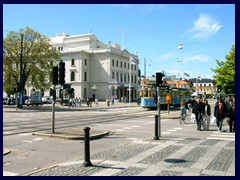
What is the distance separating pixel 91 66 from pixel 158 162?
8146 cm

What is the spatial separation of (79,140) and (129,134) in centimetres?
301

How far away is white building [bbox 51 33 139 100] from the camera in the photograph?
278 feet

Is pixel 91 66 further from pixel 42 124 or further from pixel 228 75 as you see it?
pixel 42 124

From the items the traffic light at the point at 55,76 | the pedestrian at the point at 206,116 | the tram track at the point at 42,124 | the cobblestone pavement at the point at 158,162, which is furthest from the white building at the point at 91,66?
the cobblestone pavement at the point at 158,162

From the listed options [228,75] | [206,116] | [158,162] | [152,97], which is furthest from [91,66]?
[158,162]

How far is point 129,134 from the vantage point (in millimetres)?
14484

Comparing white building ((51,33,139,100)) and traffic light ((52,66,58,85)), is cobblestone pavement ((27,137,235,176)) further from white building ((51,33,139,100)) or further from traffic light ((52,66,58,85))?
Result: white building ((51,33,139,100))

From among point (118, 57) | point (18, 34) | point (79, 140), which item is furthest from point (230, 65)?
point (118, 57)

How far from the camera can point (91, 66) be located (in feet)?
291

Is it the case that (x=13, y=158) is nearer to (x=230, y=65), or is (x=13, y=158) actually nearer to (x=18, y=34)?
(x=18, y=34)

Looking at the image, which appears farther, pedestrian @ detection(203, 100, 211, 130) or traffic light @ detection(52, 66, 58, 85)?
pedestrian @ detection(203, 100, 211, 130)

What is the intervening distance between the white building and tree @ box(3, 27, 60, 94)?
37323 millimetres

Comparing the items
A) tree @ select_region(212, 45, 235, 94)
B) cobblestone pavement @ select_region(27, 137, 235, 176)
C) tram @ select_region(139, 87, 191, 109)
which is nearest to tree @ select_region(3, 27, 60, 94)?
tram @ select_region(139, 87, 191, 109)

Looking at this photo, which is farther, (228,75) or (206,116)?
(228,75)
